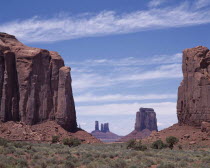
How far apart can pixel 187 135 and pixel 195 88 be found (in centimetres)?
787

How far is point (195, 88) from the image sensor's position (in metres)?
56.9

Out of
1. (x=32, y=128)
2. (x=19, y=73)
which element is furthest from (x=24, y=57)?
(x=32, y=128)

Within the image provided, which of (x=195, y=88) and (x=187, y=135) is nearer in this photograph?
(x=187, y=135)

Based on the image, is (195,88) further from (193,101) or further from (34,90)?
(34,90)

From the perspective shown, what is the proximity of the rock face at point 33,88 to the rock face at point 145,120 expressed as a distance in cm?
9310

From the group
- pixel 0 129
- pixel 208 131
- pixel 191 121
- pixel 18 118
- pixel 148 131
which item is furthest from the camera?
pixel 148 131

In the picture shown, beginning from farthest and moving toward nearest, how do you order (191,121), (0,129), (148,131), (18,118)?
(148,131) → (18,118) → (0,129) → (191,121)

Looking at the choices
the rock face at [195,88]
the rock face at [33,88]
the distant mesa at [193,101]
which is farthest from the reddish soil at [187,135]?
the rock face at [33,88]

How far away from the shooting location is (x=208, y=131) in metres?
51.7

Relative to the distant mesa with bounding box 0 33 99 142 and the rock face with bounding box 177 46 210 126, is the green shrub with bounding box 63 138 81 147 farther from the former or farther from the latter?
the rock face with bounding box 177 46 210 126

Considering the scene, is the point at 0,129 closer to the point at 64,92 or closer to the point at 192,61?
the point at 64,92

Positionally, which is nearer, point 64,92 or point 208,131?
point 208,131

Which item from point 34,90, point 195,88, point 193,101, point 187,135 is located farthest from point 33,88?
point 187,135

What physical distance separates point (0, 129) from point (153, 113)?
4303 inches
